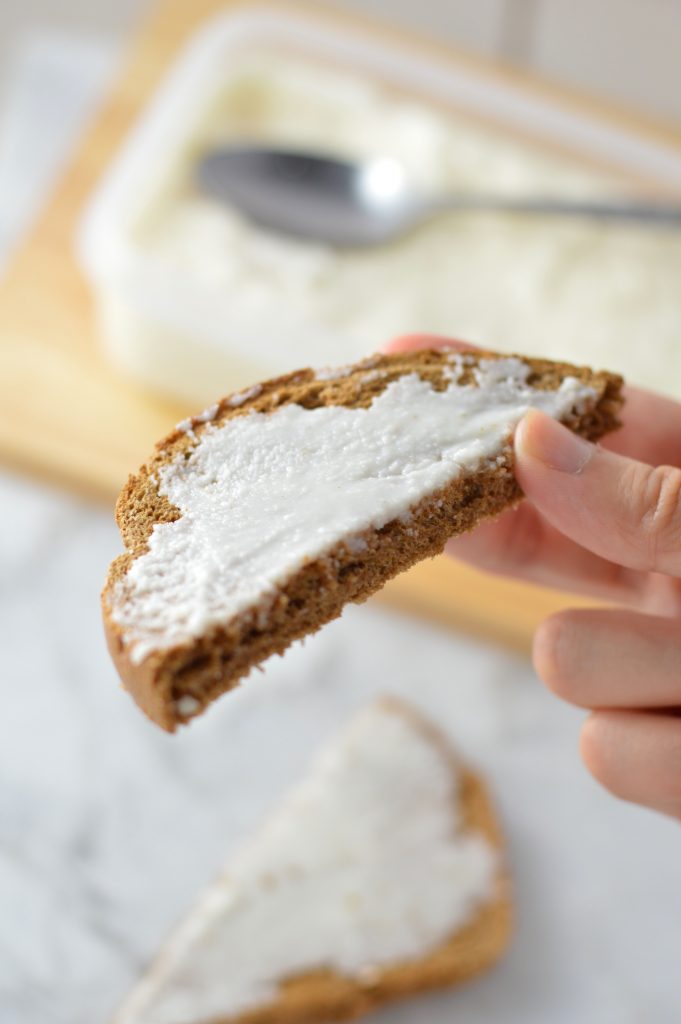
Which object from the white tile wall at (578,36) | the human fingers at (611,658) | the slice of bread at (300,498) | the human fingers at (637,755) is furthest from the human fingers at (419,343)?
the white tile wall at (578,36)

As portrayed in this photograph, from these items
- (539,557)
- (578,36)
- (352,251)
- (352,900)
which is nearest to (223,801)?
(352,900)

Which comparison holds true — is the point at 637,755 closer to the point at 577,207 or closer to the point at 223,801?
the point at 223,801

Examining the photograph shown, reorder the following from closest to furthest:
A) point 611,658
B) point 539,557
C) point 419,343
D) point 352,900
A: 1. point 611,658
2. point 419,343
3. point 539,557
4. point 352,900

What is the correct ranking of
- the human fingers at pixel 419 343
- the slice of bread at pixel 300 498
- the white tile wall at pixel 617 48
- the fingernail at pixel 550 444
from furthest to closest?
the white tile wall at pixel 617 48 < the human fingers at pixel 419 343 < the fingernail at pixel 550 444 < the slice of bread at pixel 300 498

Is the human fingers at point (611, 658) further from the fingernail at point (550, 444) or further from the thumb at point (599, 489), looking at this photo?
the fingernail at point (550, 444)

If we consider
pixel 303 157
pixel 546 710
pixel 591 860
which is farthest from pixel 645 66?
pixel 591 860

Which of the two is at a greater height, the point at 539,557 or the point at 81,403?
the point at 81,403
